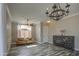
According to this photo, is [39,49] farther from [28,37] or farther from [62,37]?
[62,37]

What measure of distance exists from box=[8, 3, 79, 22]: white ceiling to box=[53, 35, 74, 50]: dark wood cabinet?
0.47 metres

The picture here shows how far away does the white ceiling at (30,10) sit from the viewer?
171 cm

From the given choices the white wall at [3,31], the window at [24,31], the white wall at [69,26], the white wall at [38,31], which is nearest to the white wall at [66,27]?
the white wall at [69,26]

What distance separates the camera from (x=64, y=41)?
6.66 ft

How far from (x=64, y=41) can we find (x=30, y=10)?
0.88 m

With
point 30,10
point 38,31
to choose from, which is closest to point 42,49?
point 38,31

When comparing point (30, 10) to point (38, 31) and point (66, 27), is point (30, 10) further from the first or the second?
A: point (66, 27)

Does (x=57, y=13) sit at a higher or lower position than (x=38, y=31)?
higher

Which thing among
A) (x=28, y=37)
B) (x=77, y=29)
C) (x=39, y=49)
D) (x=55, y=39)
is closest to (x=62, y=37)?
(x=55, y=39)

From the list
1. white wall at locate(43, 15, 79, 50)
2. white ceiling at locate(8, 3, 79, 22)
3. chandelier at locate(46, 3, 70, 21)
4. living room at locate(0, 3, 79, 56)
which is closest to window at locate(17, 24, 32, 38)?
living room at locate(0, 3, 79, 56)

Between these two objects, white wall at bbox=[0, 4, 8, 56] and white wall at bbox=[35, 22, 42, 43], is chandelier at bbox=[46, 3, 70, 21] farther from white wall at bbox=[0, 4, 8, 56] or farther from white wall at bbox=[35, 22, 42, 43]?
white wall at bbox=[0, 4, 8, 56]

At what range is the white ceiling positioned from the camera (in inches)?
67.1

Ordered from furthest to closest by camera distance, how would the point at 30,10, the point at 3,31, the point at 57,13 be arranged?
the point at 57,13 < the point at 30,10 < the point at 3,31

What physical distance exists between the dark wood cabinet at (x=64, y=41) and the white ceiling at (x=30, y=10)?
47cm
